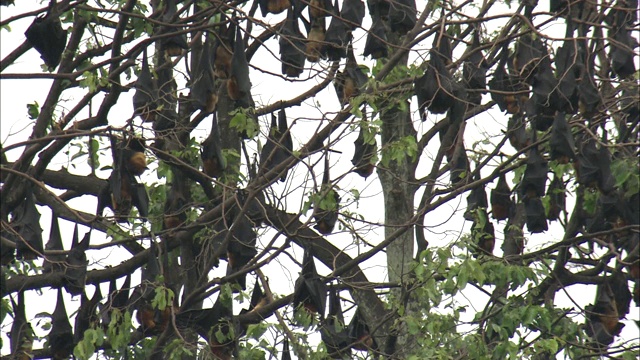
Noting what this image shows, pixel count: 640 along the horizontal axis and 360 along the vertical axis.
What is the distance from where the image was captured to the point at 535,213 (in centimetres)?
956

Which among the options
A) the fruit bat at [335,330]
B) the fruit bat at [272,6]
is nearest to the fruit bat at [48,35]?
the fruit bat at [272,6]

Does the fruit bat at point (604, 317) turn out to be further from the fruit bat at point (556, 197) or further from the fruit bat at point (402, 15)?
the fruit bat at point (402, 15)

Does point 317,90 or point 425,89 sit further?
point 317,90

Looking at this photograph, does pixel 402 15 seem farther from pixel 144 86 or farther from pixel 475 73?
pixel 144 86

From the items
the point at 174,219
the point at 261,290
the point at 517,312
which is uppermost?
the point at 174,219

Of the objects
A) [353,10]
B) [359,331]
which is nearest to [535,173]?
[359,331]

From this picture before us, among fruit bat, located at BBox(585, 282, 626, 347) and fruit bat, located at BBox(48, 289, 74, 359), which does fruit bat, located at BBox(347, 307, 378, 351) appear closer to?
fruit bat, located at BBox(585, 282, 626, 347)

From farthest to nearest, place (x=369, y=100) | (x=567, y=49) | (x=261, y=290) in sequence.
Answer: (x=261, y=290), (x=567, y=49), (x=369, y=100)

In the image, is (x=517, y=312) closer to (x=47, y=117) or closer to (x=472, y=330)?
(x=472, y=330)

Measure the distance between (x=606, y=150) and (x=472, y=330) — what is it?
6.07 ft

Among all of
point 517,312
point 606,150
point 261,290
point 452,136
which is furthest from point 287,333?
point 606,150

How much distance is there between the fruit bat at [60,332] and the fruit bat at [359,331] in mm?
2224

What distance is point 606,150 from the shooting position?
868 cm

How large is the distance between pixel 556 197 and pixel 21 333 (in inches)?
184
